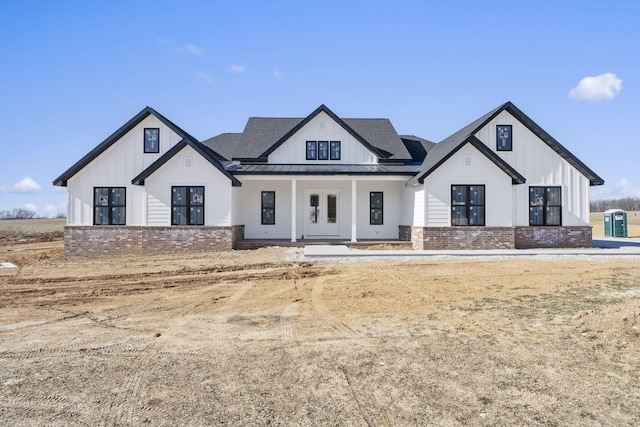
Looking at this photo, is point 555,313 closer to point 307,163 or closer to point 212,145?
point 307,163

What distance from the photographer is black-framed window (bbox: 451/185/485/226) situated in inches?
693

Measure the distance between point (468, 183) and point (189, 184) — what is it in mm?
11810

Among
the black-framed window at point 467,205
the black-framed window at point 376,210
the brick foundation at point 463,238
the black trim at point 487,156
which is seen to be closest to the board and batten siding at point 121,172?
the black-framed window at point 376,210

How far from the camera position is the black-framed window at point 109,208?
18672mm

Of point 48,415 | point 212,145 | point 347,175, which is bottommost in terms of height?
point 48,415

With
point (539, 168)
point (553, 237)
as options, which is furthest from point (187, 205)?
point (553, 237)

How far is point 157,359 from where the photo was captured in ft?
17.4

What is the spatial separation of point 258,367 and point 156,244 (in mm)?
14400

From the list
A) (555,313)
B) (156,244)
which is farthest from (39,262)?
(555,313)

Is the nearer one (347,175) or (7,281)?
(7,281)

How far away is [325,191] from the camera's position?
811 inches

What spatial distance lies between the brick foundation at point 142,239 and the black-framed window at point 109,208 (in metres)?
0.39

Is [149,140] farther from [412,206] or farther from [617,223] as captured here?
[617,223]

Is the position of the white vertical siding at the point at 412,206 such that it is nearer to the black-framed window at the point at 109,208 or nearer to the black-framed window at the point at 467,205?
the black-framed window at the point at 467,205
